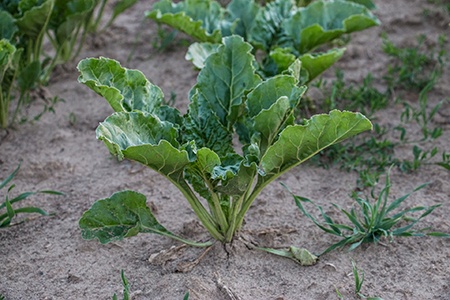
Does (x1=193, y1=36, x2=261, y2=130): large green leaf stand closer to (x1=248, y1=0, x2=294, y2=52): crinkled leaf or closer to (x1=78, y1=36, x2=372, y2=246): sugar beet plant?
(x1=78, y1=36, x2=372, y2=246): sugar beet plant

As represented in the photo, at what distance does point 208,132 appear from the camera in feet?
9.11

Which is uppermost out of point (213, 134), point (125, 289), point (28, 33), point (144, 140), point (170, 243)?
point (144, 140)

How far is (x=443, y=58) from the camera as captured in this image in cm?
428

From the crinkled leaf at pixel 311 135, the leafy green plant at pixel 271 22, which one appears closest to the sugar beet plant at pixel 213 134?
the crinkled leaf at pixel 311 135

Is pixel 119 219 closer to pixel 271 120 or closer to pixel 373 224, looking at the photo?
pixel 271 120

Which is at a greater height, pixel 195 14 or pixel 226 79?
pixel 226 79

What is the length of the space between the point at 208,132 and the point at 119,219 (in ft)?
1.64

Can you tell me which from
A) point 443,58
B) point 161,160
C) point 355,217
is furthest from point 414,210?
point 443,58

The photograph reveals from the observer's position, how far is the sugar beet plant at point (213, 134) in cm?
242

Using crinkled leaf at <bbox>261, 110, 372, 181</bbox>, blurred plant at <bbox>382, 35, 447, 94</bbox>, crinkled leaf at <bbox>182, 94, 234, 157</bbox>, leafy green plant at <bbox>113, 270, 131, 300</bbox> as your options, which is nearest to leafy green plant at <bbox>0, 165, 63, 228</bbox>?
leafy green plant at <bbox>113, 270, 131, 300</bbox>

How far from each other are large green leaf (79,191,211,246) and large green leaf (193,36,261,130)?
0.50 m

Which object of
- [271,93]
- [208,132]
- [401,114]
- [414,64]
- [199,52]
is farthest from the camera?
[414,64]

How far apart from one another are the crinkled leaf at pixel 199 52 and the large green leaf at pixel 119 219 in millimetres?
779

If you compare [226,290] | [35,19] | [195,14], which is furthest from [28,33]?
[226,290]
